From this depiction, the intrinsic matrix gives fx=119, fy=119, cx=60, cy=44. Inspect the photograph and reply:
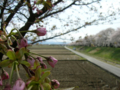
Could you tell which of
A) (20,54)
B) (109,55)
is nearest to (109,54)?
(109,55)

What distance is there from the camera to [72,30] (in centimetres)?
207

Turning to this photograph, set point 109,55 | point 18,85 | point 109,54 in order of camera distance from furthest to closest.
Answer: point 109,54 → point 109,55 → point 18,85

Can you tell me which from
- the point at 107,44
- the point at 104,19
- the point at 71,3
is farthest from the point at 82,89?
the point at 107,44

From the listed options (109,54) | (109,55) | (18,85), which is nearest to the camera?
(18,85)

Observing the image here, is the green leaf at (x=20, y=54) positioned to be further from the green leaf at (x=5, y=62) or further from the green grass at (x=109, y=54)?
the green grass at (x=109, y=54)

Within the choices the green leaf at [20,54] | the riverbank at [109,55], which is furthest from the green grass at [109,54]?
the green leaf at [20,54]


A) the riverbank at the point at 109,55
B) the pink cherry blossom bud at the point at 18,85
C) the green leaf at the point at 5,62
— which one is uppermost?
the green leaf at the point at 5,62

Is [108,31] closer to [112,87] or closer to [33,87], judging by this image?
[112,87]

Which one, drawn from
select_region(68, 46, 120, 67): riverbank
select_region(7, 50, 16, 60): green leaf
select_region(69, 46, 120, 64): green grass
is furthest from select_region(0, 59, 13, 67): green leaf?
select_region(69, 46, 120, 64): green grass

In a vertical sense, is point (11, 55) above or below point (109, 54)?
above

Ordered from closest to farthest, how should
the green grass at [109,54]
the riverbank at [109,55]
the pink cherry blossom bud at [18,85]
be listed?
the pink cherry blossom bud at [18,85] < the riverbank at [109,55] < the green grass at [109,54]

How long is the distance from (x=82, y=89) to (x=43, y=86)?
528 centimetres

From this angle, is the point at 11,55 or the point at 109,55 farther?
the point at 109,55

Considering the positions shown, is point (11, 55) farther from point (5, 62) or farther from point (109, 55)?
point (109, 55)
